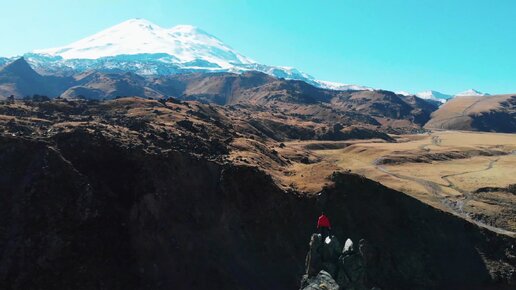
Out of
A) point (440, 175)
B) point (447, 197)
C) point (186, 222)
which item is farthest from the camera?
point (440, 175)

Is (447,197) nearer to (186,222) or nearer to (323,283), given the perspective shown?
(186,222)

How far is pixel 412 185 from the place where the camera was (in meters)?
119

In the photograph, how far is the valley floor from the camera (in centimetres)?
9069

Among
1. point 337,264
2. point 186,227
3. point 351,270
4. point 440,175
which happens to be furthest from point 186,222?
point 440,175

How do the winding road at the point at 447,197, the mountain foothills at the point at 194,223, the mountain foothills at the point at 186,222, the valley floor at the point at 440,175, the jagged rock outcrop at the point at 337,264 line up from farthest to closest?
the valley floor at the point at 440,175
the winding road at the point at 447,197
the mountain foothills at the point at 186,222
the mountain foothills at the point at 194,223
the jagged rock outcrop at the point at 337,264

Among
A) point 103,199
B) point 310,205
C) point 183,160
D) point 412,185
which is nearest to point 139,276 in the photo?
point 103,199

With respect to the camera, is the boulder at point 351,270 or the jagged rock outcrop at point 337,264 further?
the jagged rock outcrop at point 337,264

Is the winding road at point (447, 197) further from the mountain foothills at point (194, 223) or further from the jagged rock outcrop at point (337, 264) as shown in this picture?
the jagged rock outcrop at point (337, 264)

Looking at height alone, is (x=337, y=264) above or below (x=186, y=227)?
above

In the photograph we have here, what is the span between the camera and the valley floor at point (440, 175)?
90.7 m

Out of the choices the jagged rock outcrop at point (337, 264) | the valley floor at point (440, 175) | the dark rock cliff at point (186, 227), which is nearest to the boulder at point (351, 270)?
the jagged rock outcrop at point (337, 264)

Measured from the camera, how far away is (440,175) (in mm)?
139000

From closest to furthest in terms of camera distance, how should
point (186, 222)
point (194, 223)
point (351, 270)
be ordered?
1. point (351, 270)
2. point (186, 222)
3. point (194, 223)

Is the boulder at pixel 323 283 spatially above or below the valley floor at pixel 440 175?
above
